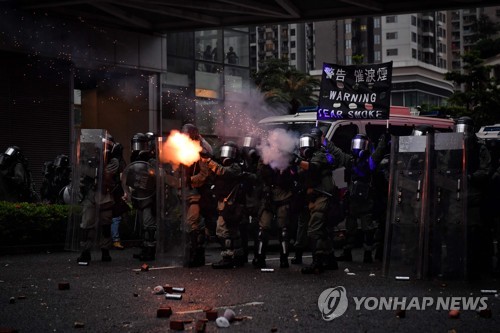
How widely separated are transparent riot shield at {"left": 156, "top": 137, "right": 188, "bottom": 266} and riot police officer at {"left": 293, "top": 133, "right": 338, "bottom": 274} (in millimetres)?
1673

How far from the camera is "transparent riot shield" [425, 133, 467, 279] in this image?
355 inches

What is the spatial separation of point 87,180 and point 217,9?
317 inches

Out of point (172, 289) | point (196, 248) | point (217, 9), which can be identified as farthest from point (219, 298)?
point (217, 9)

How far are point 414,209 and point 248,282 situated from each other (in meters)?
2.08

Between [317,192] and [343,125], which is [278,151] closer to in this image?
[317,192]

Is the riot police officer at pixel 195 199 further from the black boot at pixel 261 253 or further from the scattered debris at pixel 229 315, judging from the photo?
the scattered debris at pixel 229 315

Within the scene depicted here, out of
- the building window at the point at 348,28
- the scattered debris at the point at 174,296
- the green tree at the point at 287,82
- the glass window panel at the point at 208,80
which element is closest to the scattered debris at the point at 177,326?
the scattered debris at the point at 174,296

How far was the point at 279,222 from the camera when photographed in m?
10.7

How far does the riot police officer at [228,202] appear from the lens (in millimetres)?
10539

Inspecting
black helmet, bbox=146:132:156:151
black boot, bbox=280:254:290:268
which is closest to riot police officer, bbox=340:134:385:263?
black boot, bbox=280:254:290:268

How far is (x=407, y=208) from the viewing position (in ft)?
30.6

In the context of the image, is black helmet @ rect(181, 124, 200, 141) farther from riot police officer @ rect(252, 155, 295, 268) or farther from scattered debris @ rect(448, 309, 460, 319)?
scattered debris @ rect(448, 309, 460, 319)

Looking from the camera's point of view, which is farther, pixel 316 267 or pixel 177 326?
pixel 316 267

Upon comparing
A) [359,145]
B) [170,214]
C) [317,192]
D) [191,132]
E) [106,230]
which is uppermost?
[191,132]
